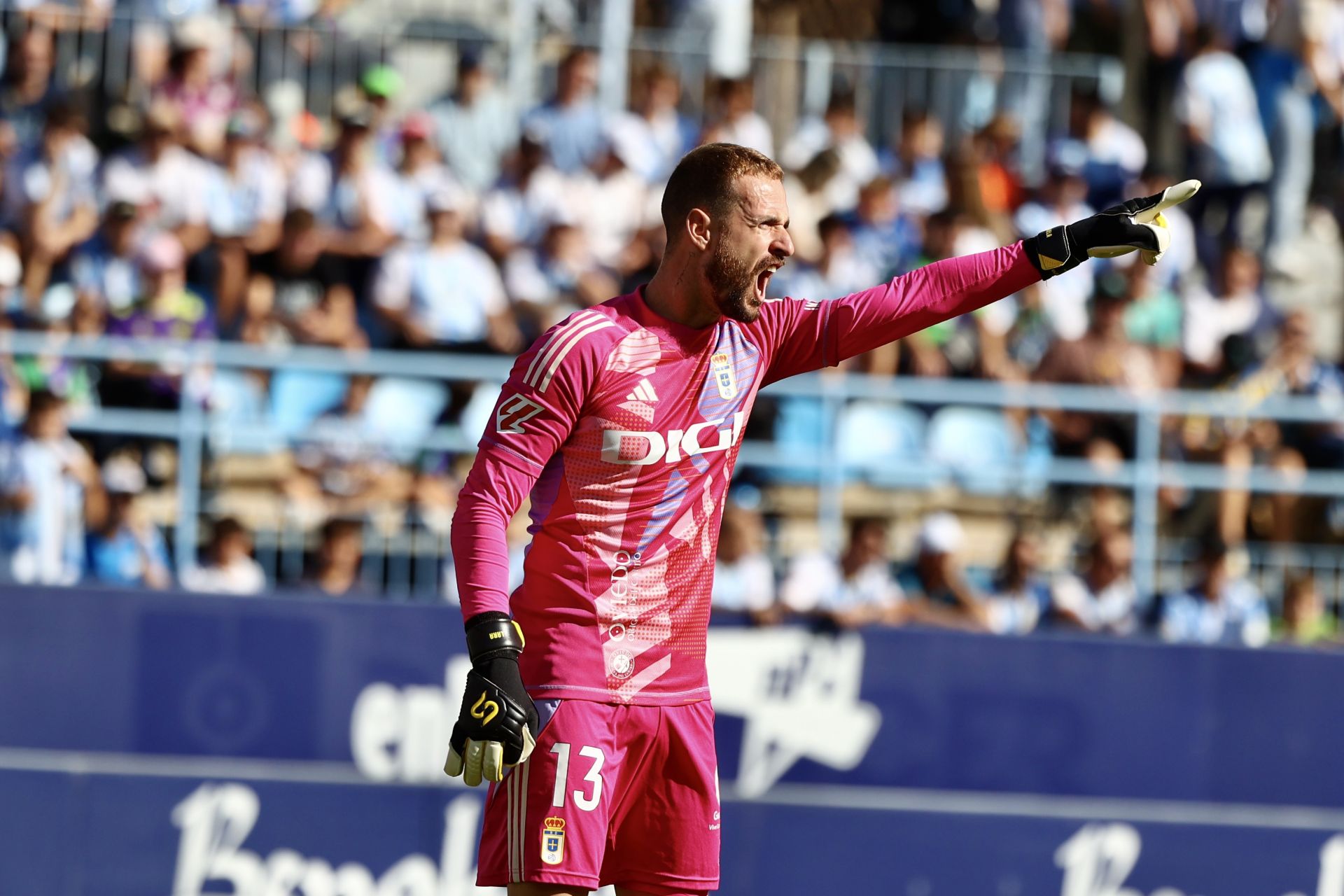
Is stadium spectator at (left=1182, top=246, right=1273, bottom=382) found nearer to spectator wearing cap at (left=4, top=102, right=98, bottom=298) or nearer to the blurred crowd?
the blurred crowd

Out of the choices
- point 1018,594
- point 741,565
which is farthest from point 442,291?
point 1018,594

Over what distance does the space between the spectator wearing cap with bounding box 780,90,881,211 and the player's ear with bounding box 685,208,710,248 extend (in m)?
7.10

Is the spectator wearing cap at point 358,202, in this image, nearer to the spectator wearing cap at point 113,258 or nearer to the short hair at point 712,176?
the spectator wearing cap at point 113,258

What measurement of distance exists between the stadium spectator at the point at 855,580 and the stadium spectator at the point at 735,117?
336 centimetres

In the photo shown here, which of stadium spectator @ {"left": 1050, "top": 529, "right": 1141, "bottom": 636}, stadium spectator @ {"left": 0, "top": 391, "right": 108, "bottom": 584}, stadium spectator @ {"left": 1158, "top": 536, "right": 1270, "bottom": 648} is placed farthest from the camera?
stadium spectator @ {"left": 1158, "top": 536, "right": 1270, "bottom": 648}

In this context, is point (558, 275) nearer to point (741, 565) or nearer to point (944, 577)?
point (741, 565)

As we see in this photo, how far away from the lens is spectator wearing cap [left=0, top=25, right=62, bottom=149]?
11500 millimetres

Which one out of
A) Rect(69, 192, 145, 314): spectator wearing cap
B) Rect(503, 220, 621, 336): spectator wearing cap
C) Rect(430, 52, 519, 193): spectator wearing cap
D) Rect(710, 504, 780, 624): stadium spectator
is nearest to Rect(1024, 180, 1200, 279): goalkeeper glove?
Rect(710, 504, 780, 624): stadium spectator

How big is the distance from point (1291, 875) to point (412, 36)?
7.54 metres

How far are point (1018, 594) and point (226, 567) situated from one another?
3538mm

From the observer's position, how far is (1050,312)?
36.4 ft

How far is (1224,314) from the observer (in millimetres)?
11531

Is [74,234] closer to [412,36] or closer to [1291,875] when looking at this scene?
[412,36]

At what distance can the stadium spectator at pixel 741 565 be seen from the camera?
30.1 ft
